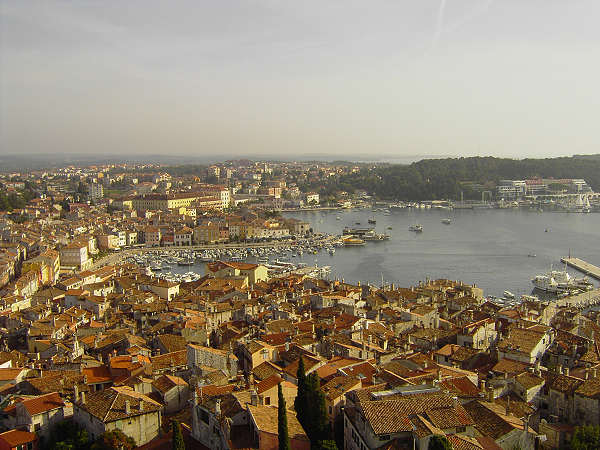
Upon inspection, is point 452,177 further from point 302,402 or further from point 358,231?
point 302,402

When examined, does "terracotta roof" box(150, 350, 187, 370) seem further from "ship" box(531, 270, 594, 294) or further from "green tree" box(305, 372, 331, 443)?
"ship" box(531, 270, 594, 294)

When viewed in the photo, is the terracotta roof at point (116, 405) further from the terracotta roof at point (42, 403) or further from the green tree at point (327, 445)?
the green tree at point (327, 445)

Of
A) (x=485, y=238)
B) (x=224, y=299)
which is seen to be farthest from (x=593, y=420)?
(x=485, y=238)

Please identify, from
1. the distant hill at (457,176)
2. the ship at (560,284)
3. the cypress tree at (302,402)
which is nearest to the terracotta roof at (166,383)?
the cypress tree at (302,402)

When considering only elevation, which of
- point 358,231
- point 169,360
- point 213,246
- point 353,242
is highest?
point 169,360

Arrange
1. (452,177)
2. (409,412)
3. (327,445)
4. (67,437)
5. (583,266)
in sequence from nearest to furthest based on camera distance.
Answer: (409,412), (327,445), (67,437), (583,266), (452,177)

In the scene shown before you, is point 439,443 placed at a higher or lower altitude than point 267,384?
higher

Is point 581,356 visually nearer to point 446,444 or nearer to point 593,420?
point 593,420

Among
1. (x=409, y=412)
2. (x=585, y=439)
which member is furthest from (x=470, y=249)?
(x=409, y=412)
